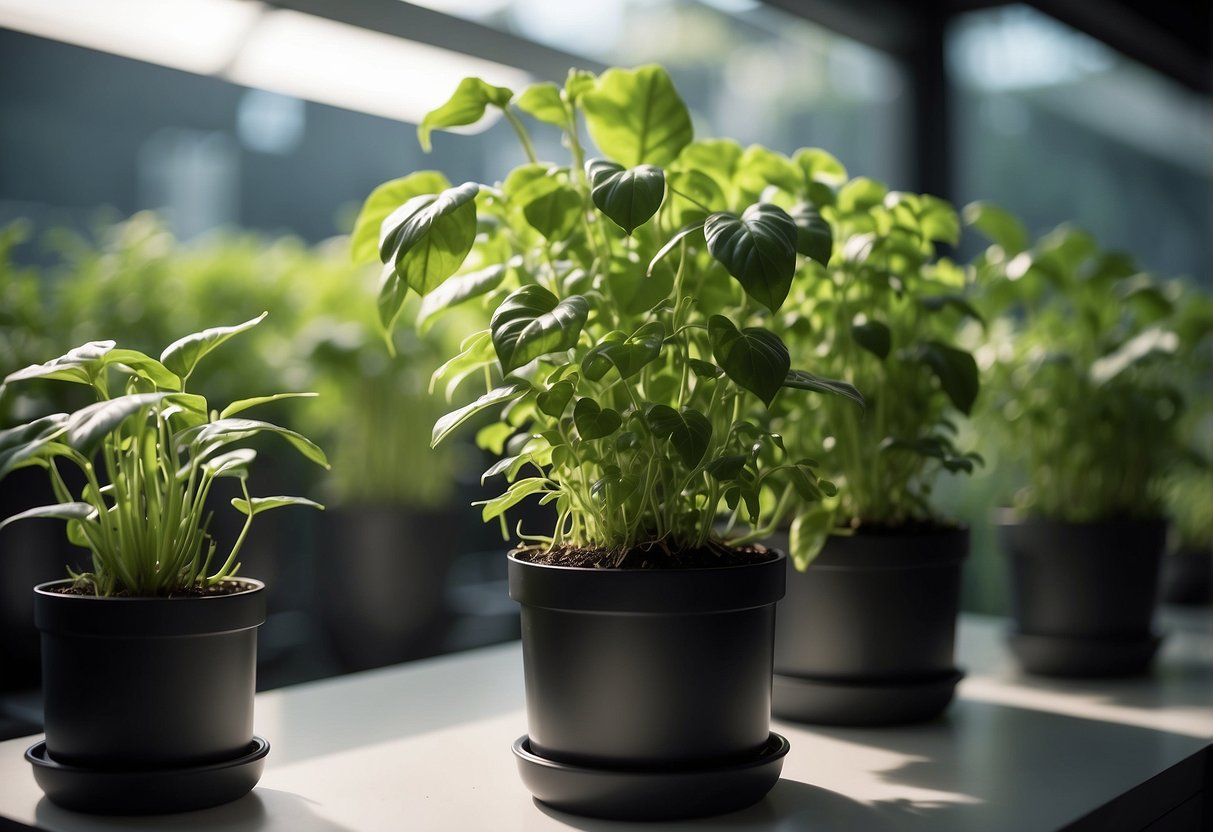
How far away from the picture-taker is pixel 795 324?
1.24 metres

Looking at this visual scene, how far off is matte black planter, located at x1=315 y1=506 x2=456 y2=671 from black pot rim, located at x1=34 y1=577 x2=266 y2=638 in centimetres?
150

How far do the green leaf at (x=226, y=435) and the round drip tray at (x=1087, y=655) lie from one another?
108 cm

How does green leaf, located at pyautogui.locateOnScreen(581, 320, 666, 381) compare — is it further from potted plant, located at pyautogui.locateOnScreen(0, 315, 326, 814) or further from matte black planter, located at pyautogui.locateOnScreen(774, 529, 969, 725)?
matte black planter, located at pyautogui.locateOnScreen(774, 529, 969, 725)

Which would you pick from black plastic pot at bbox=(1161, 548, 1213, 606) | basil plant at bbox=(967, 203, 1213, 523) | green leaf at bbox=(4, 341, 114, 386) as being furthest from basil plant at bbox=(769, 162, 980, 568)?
black plastic pot at bbox=(1161, 548, 1213, 606)

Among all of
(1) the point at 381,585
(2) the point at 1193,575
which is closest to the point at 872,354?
(2) the point at 1193,575

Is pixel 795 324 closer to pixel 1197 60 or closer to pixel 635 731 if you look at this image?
pixel 635 731

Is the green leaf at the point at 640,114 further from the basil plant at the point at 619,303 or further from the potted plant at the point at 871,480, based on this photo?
the potted plant at the point at 871,480

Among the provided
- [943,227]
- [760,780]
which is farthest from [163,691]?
[943,227]

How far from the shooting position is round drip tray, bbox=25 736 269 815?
2.90ft

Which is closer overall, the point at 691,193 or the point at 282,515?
the point at 691,193

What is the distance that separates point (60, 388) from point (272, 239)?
117cm

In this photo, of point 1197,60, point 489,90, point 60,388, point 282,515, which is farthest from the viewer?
point 1197,60

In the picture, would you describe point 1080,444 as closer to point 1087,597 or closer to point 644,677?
point 1087,597

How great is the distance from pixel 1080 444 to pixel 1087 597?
215 mm
